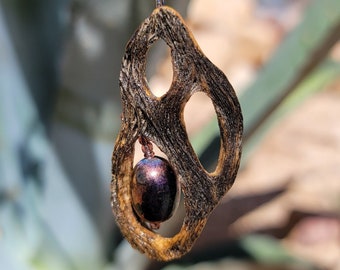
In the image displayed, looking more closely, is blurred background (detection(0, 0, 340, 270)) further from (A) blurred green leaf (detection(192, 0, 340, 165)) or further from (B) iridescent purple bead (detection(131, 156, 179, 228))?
(B) iridescent purple bead (detection(131, 156, 179, 228))

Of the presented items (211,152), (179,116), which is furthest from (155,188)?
(211,152)

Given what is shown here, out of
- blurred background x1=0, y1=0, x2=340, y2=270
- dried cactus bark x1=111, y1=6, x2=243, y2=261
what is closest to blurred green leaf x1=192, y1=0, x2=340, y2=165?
blurred background x1=0, y1=0, x2=340, y2=270

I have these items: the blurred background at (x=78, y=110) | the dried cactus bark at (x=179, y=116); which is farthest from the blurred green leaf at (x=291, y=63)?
the dried cactus bark at (x=179, y=116)

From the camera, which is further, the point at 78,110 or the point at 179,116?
the point at 78,110

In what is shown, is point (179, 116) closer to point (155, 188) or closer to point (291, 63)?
point (155, 188)

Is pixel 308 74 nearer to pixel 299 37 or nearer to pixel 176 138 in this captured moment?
pixel 299 37

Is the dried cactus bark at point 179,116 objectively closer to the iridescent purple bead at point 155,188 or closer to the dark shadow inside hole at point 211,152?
the iridescent purple bead at point 155,188

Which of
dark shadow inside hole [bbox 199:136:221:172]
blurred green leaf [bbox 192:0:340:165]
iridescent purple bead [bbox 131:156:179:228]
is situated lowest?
iridescent purple bead [bbox 131:156:179:228]

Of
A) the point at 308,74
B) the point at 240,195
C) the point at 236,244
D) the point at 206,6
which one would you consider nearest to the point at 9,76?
the point at 308,74
